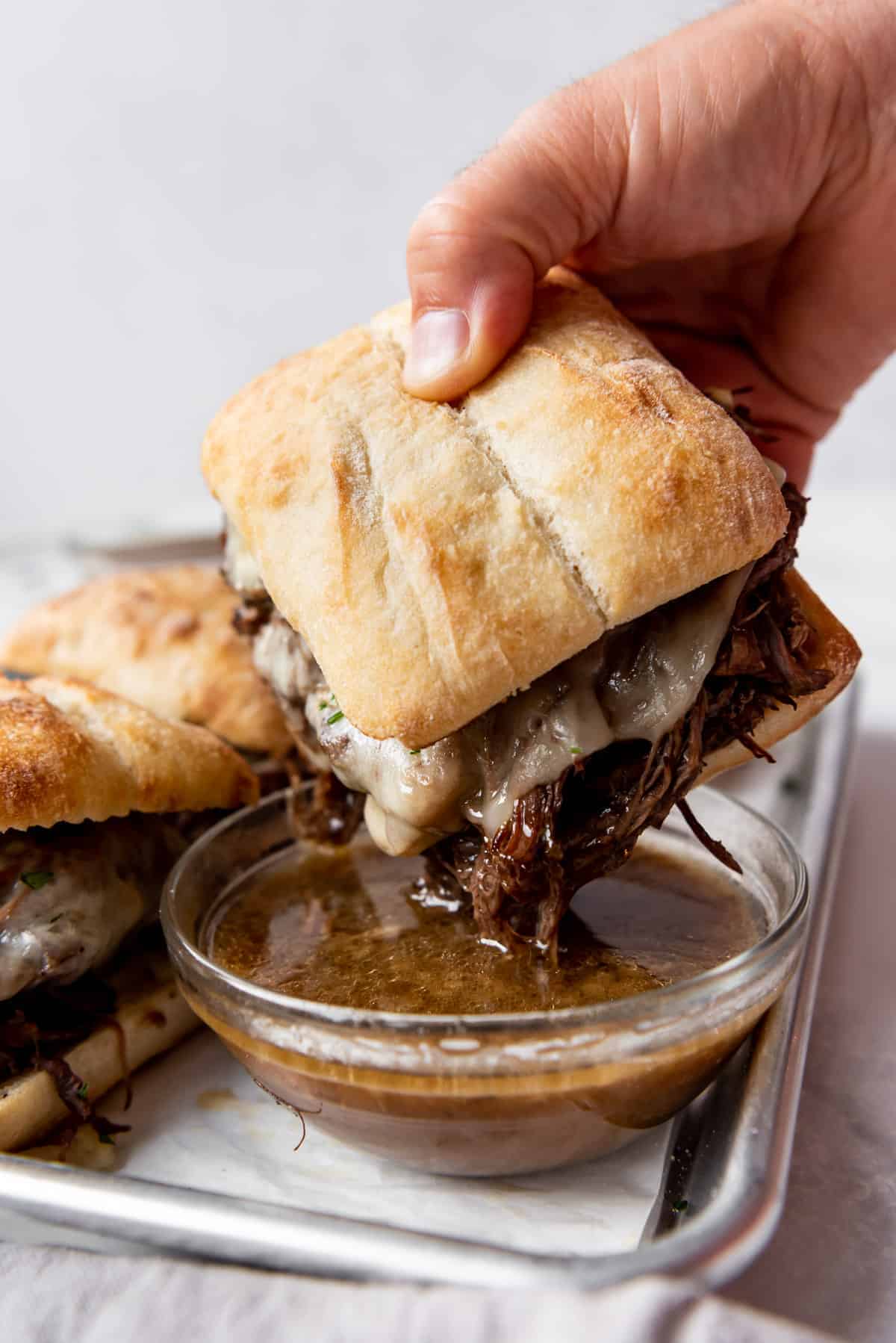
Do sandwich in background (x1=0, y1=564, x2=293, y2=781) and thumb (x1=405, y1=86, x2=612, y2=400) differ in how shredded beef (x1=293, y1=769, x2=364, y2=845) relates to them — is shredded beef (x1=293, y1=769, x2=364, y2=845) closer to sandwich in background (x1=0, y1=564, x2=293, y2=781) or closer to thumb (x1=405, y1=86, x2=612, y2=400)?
sandwich in background (x1=0, y1=564, x2=293, y2=781)

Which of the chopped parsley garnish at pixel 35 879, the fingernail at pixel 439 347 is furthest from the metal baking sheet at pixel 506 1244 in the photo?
the fingernail at pixel 439 347

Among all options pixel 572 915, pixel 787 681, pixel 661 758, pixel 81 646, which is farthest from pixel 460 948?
pixel 81 646

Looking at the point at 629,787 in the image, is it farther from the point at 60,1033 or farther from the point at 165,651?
the point at 165,651

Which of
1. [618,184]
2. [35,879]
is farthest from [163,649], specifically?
[618,184]

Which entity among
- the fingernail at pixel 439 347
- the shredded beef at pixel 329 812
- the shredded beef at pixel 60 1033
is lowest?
the shredded beef at pixel 329 812

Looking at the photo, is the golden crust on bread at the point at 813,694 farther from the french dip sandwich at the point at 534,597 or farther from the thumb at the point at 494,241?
the thumb at the point at 494,241

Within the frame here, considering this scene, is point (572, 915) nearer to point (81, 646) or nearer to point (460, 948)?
point (460, 948)
